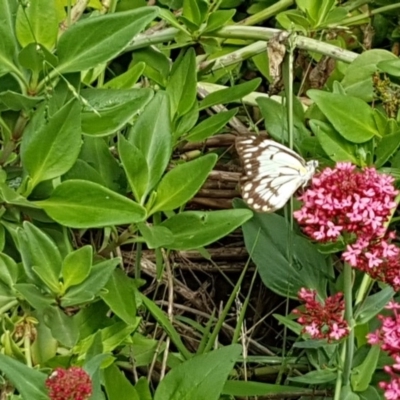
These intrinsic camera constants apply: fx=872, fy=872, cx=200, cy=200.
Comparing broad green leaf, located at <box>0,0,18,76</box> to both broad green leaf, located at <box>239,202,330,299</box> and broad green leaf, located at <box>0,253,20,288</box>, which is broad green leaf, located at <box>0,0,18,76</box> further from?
broad green leaf, located at <box>239,202,330,299</box>

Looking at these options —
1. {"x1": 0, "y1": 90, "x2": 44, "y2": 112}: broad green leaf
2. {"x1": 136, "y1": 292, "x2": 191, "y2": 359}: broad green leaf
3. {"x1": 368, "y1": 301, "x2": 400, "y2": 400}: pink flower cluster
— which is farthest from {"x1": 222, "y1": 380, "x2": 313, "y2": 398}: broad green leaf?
{"x1": 0, "y1": 90, "x2": 44, "y2": 112}: broad green leaf

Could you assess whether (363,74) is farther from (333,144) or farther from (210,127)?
(210,127)

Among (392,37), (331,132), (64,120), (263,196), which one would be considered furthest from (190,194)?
(392,37)

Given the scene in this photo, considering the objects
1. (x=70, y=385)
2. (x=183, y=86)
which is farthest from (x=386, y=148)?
(x=70, y=385)

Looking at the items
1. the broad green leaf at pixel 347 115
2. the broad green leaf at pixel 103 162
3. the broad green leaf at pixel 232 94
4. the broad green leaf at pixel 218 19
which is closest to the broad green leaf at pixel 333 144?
the broad green leaf at pixel 347 115

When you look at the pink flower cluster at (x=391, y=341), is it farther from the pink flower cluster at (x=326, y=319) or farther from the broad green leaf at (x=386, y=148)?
the broad green leaf at (x=386, y=148)

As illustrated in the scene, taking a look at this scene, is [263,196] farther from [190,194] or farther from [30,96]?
[30,96]

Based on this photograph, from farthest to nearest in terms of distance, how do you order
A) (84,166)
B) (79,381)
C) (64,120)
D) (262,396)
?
(262,396) → (84,166) → (64,120) → (79,381)
